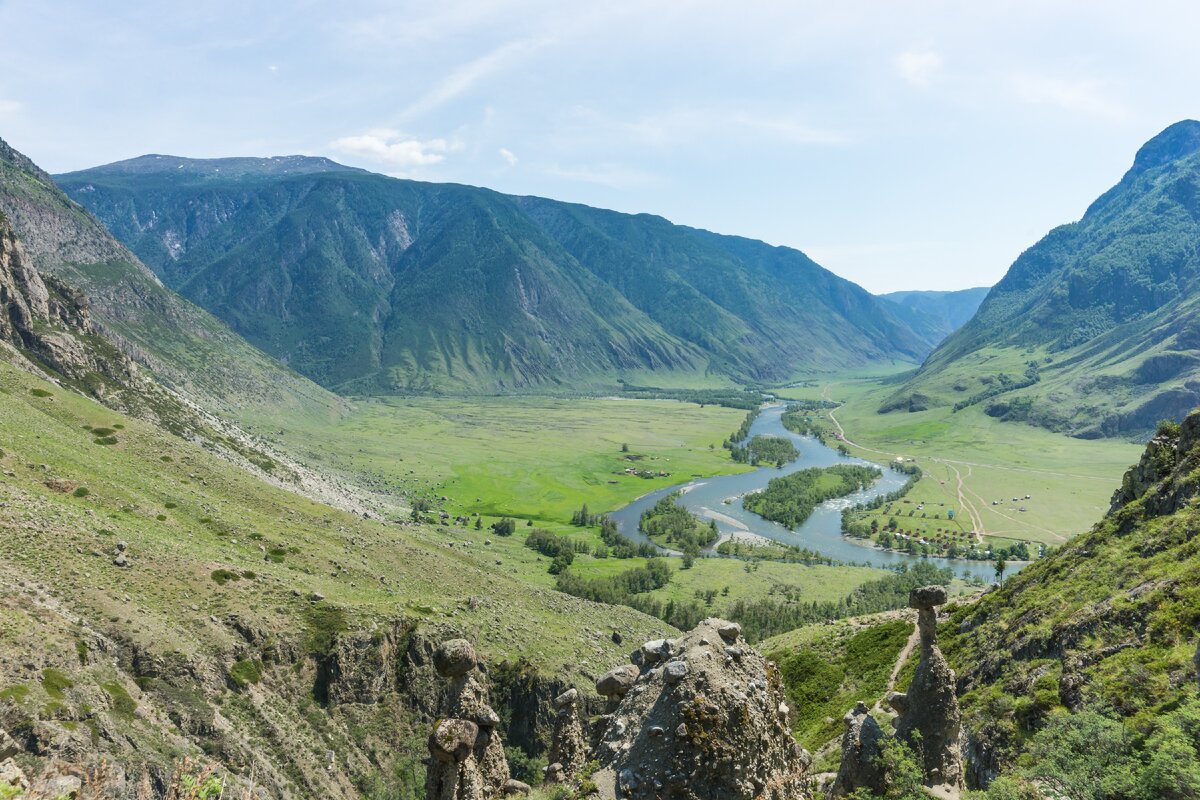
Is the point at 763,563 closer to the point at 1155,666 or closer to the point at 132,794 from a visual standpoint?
the point at 1155,666

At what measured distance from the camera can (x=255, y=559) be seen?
67938 millimetres

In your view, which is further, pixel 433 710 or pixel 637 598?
pixel 637 598

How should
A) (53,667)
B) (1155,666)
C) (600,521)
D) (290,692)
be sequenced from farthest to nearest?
(600,521) → (290,692) → (53,667) → (1155,666)

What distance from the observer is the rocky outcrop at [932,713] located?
21.8m

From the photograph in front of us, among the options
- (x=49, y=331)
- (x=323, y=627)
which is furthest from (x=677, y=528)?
(x=49, y=331)

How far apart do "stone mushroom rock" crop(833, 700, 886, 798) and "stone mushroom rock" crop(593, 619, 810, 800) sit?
254 inches

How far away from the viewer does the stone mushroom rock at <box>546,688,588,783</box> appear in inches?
931

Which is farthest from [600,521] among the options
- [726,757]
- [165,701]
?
[726,757]

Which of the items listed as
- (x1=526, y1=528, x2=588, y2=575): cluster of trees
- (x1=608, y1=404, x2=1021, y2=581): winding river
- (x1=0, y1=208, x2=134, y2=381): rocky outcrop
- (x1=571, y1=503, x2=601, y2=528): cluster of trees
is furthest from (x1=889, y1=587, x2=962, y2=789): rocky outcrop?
(x1=571, y1=503, x2=601, y2=528): cluster of trees

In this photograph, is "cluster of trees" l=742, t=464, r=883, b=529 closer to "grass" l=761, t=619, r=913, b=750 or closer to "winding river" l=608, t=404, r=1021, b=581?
"winding river" l=608, t=404, r=1021, b=581

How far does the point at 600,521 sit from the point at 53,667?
13191 centimetres

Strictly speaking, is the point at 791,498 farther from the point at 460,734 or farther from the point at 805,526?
the point at 460,734

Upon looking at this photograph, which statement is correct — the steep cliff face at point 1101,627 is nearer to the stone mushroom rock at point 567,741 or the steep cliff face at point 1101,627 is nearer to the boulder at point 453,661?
the stone mushroom rock at point 567,741

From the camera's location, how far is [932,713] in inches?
860
